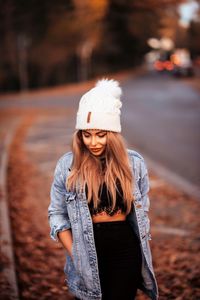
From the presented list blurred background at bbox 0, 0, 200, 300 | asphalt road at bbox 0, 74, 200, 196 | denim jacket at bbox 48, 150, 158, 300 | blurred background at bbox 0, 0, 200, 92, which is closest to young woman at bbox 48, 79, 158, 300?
denim jacket at bbox 48, 150, 158, 300

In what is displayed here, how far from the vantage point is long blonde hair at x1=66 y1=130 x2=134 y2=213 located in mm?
2713

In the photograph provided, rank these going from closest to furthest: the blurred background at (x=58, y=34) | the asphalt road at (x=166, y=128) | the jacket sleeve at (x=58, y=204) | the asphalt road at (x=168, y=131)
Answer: the jacket sleeve at (x=58, y=204), the asphalt road at (x=168, y=131), the asphalt road at (x=166, y=128), the blurred background at (x=58, y=34)

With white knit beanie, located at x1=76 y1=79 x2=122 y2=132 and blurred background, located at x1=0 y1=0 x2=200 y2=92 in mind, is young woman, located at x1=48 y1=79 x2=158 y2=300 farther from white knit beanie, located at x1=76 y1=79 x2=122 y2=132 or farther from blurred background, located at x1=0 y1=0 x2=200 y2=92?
blurred background, located at x1=0 y1=0 x2=200 y2=92

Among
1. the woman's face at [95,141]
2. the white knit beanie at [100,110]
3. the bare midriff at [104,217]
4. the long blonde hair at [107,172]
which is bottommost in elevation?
the bare midriff at [104,217]

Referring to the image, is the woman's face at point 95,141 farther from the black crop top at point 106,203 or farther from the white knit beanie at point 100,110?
the black crop top at point 106,203

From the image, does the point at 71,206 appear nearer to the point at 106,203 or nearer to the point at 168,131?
the point at 106,203

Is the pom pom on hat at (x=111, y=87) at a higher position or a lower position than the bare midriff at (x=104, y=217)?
higher

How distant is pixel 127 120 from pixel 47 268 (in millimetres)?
12578

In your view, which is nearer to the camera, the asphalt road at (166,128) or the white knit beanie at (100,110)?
the white knit beanie at (100,110)

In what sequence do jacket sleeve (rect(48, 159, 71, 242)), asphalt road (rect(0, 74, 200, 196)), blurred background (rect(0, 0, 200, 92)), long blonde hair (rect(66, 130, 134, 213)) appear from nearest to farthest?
long blonde hair (rect(66, 130, 134, 213))
jacket sleeve (rect(48, 159, 71, 242))
asphalt road (rect(0, 74, 200, 196))
blurred background (rect(0, 0, 200, 92))

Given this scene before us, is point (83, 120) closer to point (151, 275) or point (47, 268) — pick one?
point (151, 275)

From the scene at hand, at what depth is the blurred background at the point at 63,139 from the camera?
16.1 feet

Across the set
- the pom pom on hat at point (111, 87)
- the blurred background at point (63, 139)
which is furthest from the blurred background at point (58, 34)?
the pom pom on hat at point (111, 87)

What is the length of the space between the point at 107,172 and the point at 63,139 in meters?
10.7
